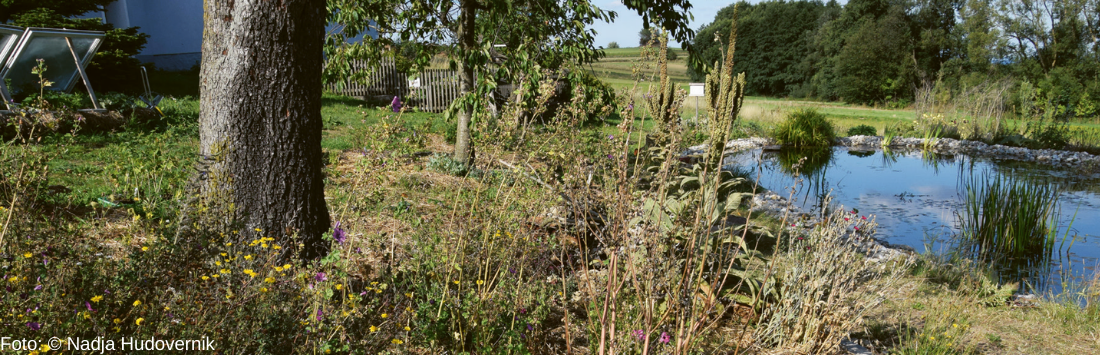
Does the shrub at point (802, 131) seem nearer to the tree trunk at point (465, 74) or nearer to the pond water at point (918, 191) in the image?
the pond water at point (918, 191)

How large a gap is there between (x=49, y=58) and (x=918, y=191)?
39.5 ft

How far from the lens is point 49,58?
26.4ft

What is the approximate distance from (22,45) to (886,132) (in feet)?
57.2

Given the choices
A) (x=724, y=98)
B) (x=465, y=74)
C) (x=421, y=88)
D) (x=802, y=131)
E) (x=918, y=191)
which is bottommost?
(x=918, y=191)

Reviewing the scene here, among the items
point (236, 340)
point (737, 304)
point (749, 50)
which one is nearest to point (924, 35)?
point (749, 50)

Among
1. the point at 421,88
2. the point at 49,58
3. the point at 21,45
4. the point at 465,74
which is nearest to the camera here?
the point at 465,74

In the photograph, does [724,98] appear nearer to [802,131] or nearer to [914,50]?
[802,131]

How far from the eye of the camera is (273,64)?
114 inches

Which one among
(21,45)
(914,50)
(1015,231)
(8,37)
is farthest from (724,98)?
(914,50)

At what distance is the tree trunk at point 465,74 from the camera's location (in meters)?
6.19

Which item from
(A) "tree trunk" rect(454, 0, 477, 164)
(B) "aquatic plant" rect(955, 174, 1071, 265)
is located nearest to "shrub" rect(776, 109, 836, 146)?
(B) "aquatic plant" rect(955, 174, 1071, 265)

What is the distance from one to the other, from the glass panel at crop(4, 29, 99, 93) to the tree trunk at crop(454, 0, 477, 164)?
509cm

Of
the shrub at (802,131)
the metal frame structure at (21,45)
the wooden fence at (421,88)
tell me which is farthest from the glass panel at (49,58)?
the shrub at (802,131)

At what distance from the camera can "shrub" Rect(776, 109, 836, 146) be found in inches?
558
